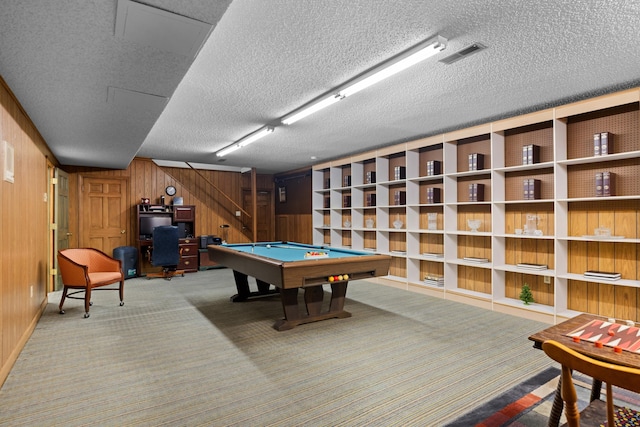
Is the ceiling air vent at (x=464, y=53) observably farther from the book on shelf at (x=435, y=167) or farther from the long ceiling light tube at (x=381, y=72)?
the book on shelf at (x=435, y=167)

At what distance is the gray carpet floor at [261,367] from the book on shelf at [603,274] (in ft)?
2.56

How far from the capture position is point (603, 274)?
372cm

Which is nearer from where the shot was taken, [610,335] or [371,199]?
[610,335]

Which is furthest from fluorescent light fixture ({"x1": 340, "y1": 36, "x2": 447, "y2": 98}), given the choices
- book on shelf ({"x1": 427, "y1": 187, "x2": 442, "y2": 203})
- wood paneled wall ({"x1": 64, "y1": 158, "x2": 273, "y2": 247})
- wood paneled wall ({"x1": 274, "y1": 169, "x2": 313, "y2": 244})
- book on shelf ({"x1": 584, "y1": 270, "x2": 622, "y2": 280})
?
wood paneled wall ({"x1": 64, "y1": 158, "x2": 273, "y2": 247})

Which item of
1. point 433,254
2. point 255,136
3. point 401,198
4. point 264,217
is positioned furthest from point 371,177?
point 264,217

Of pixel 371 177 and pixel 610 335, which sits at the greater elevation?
pixel 371 177

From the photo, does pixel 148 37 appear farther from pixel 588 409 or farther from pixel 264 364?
pixel 588 409

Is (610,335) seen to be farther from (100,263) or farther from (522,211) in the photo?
(100,263)

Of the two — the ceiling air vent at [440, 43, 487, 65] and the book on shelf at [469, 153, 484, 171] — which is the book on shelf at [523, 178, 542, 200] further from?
the ceiling air vent at [440, 43, 487, 65]

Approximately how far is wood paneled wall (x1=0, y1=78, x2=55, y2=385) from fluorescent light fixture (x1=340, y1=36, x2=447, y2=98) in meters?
3.02

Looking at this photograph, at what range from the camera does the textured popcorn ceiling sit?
2137mm

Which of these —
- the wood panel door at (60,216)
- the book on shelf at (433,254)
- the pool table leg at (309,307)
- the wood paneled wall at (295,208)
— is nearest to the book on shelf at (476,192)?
the book on shelf at (433,254)

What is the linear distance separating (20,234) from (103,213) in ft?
14.9

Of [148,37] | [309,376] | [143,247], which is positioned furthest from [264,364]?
[143,247]
